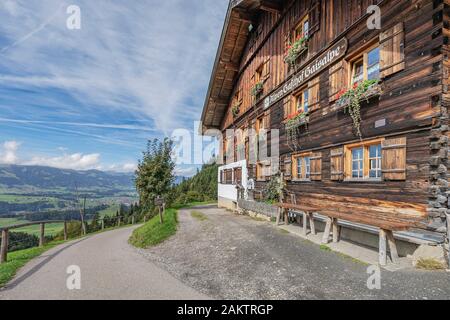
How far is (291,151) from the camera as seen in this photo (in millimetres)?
12289

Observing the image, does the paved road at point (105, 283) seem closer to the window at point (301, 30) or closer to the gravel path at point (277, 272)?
the gravel path at point (277, 272)

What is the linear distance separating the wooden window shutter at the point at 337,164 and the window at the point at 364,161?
0.59ft

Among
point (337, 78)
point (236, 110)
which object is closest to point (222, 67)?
point (236, 110)

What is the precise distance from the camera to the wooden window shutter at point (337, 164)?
29.2 ft

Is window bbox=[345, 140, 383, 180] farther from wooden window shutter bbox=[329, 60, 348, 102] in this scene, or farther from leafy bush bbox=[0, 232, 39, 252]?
leafy bush bbox=[0, 232, 39, 252]

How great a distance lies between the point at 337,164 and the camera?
9.13 m

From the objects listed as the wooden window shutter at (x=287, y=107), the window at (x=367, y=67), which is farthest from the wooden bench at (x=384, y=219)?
the wooden window shutter at (x=287, y=107)

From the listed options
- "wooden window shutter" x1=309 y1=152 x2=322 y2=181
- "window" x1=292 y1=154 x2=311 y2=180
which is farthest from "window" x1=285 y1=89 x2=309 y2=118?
"wooden window shutter" x1=309 y1=152 x2=322 y2=181

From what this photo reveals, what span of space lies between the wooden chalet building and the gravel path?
1676 mm

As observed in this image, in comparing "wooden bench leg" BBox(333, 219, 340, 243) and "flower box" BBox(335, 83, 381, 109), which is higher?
"flower box" BBox(335, 83, 381, 109)

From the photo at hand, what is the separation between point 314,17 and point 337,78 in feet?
10.9

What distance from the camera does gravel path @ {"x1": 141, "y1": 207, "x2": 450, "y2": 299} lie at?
196 inches

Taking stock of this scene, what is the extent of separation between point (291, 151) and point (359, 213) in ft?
15.5

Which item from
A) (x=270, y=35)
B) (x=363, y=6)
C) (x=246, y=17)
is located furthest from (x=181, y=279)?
(x=246, y=17)
